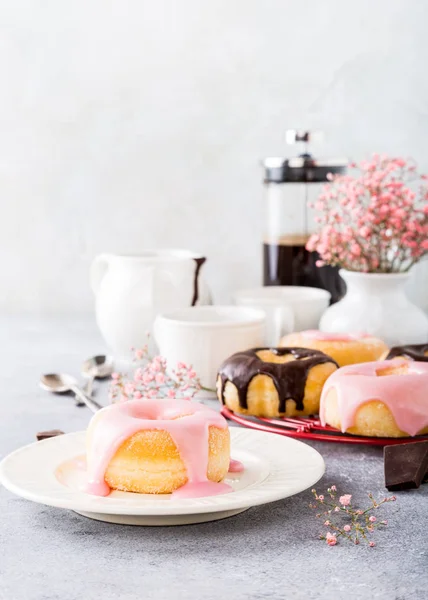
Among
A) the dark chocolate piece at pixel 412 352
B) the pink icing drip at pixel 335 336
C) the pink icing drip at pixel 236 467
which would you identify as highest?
the pink icing drip at pixel 335 336

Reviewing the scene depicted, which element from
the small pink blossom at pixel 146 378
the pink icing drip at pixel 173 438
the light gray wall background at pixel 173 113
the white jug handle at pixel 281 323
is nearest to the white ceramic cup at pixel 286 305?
the white jug handle at pixel 281 323

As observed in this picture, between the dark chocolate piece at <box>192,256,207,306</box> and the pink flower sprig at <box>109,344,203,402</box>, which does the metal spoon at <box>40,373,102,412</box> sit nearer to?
the pink flower sprig at <box>109,344,203,402</box>

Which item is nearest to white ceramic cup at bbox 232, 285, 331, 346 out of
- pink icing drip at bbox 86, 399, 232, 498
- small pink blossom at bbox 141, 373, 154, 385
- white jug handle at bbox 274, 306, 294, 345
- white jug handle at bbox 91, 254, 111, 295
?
white jug handle at bbox 274, 306, 294, 345

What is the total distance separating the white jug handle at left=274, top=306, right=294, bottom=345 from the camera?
59.3 inches

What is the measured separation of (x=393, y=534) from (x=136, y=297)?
793 mm

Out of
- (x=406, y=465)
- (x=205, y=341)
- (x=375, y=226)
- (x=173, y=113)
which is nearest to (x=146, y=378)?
(x=205, y=341)

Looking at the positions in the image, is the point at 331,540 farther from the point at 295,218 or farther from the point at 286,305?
the point at 295,218

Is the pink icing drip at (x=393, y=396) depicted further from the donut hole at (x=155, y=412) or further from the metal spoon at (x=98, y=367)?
the metal spoon at (x=98, y=367)

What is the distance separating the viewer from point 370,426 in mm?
1095

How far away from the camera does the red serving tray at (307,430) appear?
1.09 metres

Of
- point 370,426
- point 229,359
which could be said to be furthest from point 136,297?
point 370,426

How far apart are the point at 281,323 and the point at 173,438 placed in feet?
2.14

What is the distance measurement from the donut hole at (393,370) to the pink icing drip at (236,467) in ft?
0.87

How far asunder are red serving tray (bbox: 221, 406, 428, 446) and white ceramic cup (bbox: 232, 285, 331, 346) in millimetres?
294
